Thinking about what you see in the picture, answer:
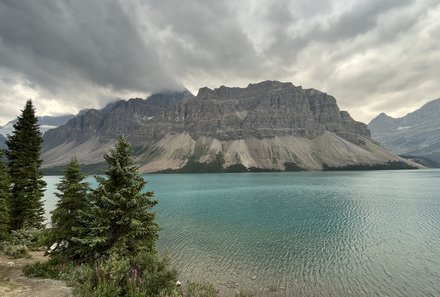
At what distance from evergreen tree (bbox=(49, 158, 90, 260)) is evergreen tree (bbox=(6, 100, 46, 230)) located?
14.9 meters

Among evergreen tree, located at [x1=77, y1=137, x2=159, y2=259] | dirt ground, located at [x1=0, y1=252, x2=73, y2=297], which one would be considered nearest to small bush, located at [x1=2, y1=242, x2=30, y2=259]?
dirt ground, located at [x1=0, y1=252, x2=73, y2=297]

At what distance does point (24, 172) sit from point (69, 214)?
1696 centimetres

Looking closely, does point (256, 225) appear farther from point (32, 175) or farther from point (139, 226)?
point (32, 175)

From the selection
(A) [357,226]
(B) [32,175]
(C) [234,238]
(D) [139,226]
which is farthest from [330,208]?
(B) [32,175]

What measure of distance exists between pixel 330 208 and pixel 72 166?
233ft

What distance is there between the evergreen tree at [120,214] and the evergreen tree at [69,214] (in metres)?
1.18

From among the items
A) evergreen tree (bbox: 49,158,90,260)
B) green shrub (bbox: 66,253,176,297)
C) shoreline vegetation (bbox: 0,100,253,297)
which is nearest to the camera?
green shrub (bbox: 66,253,176,297)

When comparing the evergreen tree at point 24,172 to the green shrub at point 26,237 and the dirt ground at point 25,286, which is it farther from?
the dirt ground at point 25,286

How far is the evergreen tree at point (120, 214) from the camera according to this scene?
890 inches

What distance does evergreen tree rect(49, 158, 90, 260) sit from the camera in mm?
23906

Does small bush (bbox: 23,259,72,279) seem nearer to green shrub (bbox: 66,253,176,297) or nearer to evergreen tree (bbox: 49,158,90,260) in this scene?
evergreen tree (bbox: 49,158,90,260)

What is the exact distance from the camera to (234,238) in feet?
152

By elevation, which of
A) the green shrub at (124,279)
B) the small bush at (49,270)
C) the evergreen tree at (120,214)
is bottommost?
the small bush at (49,270)

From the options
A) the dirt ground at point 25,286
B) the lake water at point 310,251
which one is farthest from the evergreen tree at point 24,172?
the lake water at point 310,251
